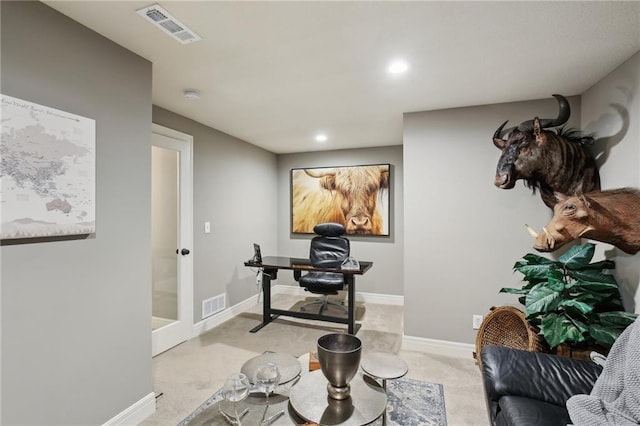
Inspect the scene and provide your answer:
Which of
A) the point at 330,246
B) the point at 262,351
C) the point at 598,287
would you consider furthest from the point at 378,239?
the point at 598,287

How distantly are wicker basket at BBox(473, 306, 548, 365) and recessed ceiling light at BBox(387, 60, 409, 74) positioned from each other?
2.05m

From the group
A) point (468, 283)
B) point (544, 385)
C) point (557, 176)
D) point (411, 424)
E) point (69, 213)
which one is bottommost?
point (411, 424)

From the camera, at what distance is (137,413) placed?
200 cm

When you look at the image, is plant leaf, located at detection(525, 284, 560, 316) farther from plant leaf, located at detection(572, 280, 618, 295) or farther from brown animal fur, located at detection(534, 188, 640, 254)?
brown animal fur, located at detection(534, 188, 640, 254)

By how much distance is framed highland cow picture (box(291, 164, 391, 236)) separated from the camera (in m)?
4.67

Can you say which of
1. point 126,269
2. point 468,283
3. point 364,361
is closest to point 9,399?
point 126,269

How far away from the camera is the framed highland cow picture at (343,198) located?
4.67 metres

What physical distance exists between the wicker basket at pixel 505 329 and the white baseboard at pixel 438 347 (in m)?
0.20

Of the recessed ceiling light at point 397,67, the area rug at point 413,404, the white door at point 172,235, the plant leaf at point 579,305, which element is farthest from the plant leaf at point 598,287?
the white door at point 172,235

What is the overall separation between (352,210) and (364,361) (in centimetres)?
321

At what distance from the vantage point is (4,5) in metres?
1.38

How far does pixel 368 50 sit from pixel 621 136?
6.11 ft

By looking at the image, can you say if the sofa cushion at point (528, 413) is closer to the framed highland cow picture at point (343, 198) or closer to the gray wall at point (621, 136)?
the gray wall at point (621, 136)

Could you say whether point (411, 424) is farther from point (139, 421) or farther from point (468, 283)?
point (139, 421)
